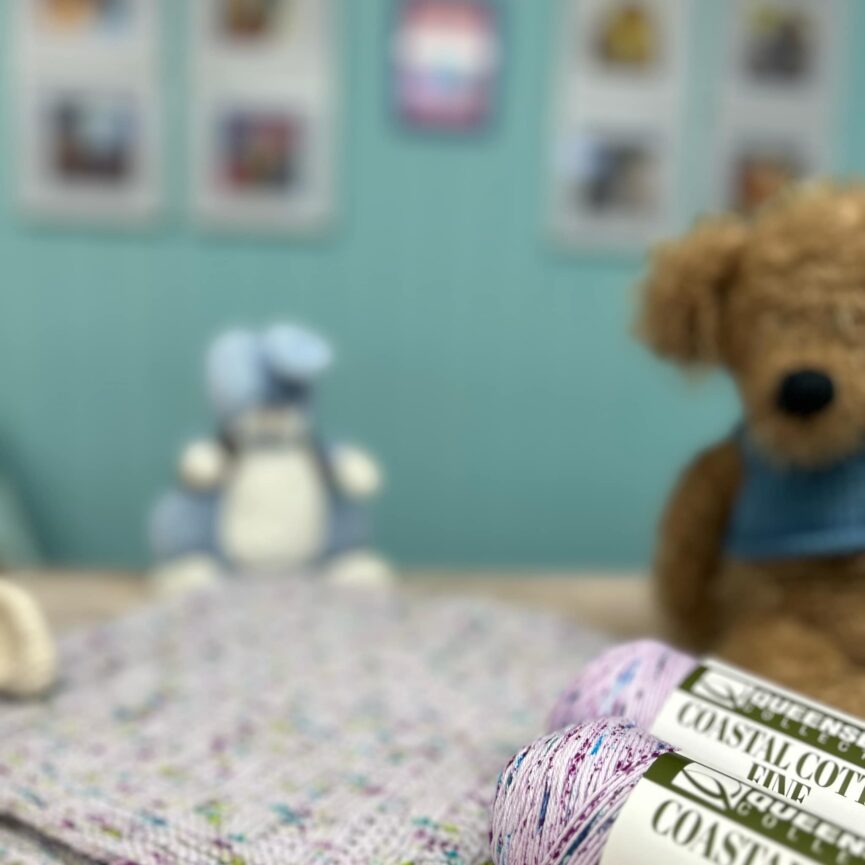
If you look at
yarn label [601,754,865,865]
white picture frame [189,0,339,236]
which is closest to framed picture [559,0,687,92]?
white picture frame [189,0,339,236]

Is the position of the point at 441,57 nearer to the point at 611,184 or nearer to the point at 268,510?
the point at 611,184

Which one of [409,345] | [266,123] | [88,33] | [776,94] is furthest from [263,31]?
[776,94]

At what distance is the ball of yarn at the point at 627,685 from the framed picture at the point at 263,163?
890 mm

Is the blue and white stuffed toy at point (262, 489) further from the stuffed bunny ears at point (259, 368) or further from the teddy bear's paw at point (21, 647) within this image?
the teddy bear's paw at point (21, 647)

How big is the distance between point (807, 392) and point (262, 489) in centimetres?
51

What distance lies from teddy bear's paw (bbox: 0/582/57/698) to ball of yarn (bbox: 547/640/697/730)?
361mm

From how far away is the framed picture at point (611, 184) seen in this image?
4.15 feet

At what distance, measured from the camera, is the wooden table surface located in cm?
89

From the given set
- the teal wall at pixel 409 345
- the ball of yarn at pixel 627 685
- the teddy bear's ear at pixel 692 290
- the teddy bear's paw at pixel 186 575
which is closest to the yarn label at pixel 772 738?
the ball of yarn at pixel 627 685

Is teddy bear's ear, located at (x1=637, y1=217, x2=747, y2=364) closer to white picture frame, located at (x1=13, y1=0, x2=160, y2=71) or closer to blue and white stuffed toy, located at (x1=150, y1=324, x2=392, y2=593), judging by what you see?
blue and white stuffed toy, located at (x1=150, y1=324, x2=392, y2=593)

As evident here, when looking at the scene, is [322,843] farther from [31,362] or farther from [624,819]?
[31,362]

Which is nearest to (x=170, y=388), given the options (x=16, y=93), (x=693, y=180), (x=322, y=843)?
(x=16, y=93)

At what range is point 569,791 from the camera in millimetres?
364

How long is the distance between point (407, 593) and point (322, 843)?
0.46 m
